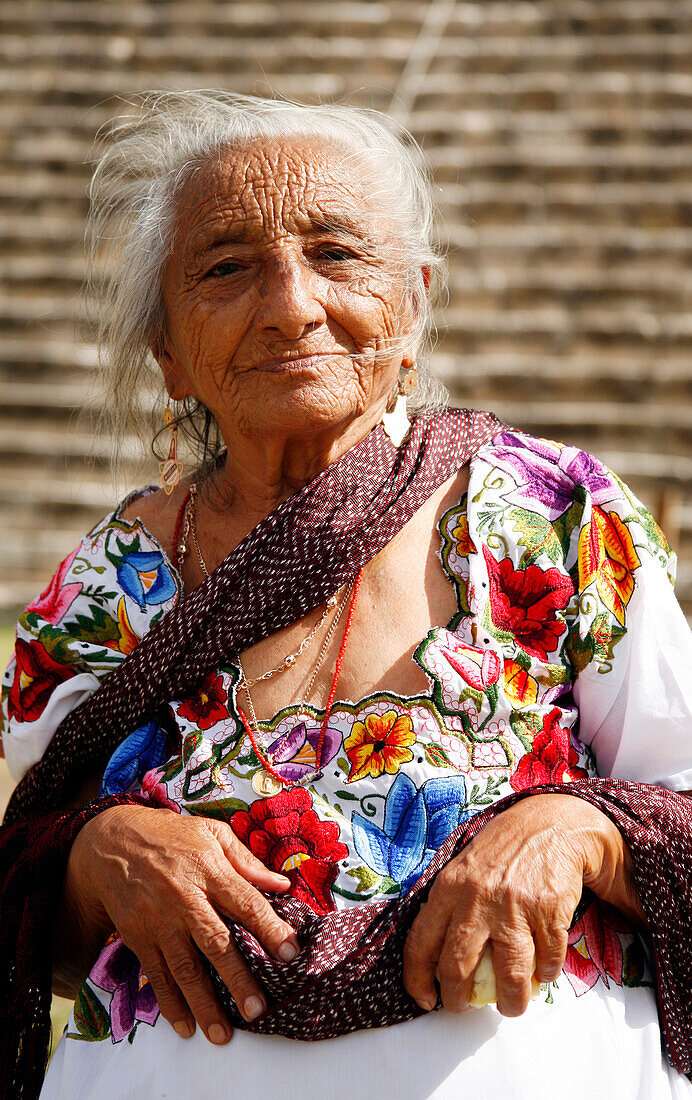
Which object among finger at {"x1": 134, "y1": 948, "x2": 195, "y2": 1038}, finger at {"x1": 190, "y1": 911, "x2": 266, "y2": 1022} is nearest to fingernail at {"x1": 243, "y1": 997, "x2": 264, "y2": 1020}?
finger at {"x1": 190, "y1": 911, "x2": 266, "y2": 1022}

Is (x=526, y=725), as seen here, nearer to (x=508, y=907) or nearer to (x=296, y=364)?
(x=508, y=907)

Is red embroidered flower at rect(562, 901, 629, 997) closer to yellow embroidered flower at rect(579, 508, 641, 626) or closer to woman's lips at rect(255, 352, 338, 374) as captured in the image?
yellow embroidered flower at rect(579, 508, 641, 626)

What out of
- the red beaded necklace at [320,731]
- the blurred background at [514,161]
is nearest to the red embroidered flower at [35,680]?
the red beaded necklace at [320,731]

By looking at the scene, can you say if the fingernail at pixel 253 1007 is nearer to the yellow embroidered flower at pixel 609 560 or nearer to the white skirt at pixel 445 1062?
the white skirt at pixel 445 1062

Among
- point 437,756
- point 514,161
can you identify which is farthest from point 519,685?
point 514,161

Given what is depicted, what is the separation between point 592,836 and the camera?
1.51m

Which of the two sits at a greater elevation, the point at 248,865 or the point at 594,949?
the point at 248,865

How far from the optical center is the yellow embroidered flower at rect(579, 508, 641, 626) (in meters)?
1.70

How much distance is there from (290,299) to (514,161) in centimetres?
456

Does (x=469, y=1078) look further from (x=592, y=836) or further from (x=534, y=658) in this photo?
(x=534, y=658)

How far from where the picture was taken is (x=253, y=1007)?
4.87 feet

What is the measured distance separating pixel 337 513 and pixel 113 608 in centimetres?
47

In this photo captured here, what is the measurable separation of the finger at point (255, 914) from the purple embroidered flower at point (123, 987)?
8.2 inches

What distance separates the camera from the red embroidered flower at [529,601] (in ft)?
5.60
